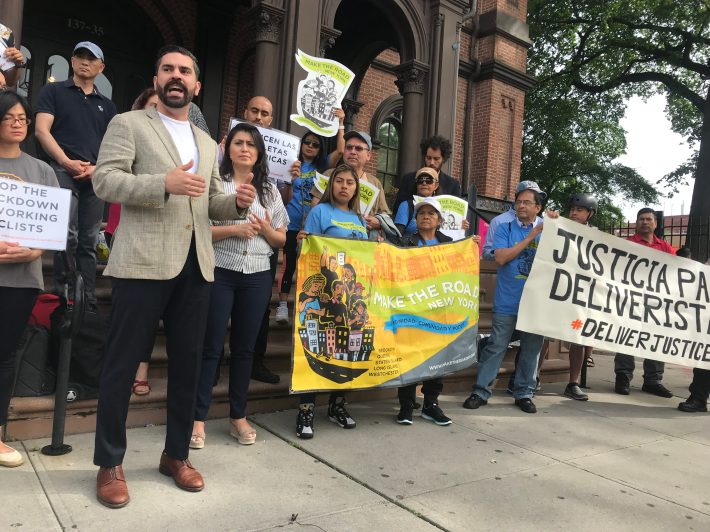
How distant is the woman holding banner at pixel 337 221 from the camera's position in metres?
3.88

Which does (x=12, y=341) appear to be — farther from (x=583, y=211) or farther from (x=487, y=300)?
(x=487, y=300)

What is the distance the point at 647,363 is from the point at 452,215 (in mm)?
3231

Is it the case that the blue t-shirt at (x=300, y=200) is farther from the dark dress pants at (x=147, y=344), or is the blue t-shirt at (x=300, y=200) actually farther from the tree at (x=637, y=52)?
the tree at (x=637, y=52)

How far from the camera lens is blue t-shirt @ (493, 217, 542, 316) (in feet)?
16.4

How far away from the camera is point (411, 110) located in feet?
31.1

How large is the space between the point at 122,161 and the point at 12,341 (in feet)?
3.87

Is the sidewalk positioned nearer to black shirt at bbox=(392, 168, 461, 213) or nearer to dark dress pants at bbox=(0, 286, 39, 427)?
dark dress pants at bbox=(0, 286, 39, 427)

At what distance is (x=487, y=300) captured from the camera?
7148 mm

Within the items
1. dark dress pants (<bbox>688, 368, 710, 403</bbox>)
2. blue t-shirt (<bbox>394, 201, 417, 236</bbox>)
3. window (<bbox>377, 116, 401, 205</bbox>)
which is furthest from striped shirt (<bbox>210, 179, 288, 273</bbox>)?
window (<bbox>377, 116, 401, 205</bbox>)

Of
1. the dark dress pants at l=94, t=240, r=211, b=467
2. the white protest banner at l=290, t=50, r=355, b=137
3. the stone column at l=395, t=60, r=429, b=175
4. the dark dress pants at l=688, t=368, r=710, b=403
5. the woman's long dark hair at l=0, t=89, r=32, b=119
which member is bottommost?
the dark dress pants at l=688, t=368, r=710, b=403

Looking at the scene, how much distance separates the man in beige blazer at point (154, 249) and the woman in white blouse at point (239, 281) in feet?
1.62

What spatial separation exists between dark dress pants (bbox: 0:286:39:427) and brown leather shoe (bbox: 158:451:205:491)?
2.94 feet

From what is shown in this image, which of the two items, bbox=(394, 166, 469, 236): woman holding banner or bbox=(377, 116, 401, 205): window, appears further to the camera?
bbox=(377, 116, 401, 205): window

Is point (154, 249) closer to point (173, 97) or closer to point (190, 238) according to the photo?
point (190, 238)
